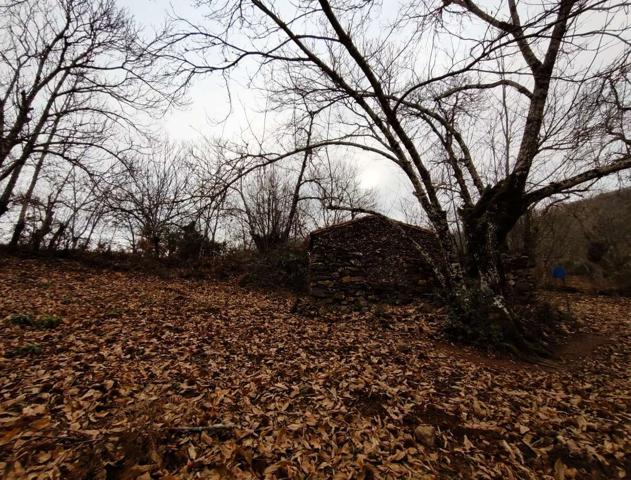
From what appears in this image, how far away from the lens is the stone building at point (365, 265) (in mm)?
8641

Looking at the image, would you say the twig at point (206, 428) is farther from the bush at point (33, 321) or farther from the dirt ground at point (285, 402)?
the bush at point (33, 321)

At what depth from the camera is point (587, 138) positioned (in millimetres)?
5637

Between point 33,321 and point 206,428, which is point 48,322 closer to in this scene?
point 33,321

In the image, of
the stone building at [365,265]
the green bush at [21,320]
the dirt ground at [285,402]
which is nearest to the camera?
the dirt ground at [285,402]

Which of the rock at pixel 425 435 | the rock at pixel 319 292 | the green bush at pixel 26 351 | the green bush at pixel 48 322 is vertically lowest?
the rock at pixel 425 435

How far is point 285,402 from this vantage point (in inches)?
136

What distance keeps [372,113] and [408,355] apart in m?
4.20


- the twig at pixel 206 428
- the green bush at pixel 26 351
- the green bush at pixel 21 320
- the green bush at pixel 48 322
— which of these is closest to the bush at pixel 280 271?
the green bush at pixel 48 322

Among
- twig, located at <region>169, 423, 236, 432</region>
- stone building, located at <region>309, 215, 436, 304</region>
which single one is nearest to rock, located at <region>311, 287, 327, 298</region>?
stone building, located at <region>309, 215, 436, 304</region>

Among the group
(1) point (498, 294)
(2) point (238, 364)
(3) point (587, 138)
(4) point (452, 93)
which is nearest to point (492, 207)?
(1) point (498, 294)

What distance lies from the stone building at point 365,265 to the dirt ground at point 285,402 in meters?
2.44

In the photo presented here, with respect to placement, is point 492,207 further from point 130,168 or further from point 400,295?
point 130,168

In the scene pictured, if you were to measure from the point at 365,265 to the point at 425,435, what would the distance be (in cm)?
601

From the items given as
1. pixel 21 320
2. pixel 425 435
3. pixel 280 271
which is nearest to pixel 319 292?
pixel 280 271
